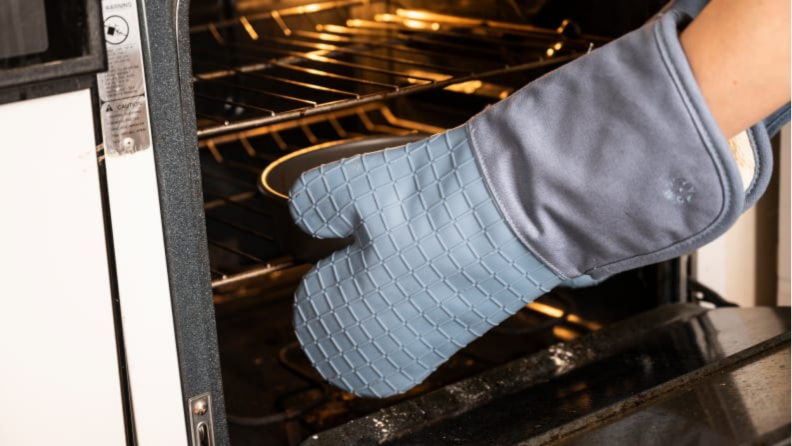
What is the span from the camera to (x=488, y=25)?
133cm

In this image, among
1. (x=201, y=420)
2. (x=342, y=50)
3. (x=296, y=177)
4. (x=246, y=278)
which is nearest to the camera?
(x=201, y=420)

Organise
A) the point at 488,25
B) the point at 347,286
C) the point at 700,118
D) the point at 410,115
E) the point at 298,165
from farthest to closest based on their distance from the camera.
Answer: the point at 410,115 → the point at 488,25 → the point at 298,165 → the point at 347,286 → the point at 700,118

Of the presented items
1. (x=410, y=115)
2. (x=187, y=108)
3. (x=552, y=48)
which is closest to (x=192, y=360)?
(x=187, y=108)

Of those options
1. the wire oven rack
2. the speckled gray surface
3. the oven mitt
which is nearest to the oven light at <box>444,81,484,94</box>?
Answer: the wire oven rack

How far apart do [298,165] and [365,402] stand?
261 mm

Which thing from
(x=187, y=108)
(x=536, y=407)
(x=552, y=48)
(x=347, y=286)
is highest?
(x=552, y=48)

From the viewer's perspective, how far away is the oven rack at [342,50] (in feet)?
4.09

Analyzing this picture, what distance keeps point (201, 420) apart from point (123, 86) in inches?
9.9

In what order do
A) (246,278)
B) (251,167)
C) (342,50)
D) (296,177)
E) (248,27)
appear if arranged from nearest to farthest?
(246,278) → (296,177) → (342,50) → (248,27) → (251,167)

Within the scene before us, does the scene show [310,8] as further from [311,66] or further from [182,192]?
[182,192]

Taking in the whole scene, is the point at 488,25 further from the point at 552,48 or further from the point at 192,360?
the point at 192,360

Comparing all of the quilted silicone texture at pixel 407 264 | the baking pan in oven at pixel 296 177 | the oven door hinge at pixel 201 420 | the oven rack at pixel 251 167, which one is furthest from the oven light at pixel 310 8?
the oven door hinge at pixel 201 420

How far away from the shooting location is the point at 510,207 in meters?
0.74

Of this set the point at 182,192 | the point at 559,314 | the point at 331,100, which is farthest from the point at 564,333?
the point at 182,192
